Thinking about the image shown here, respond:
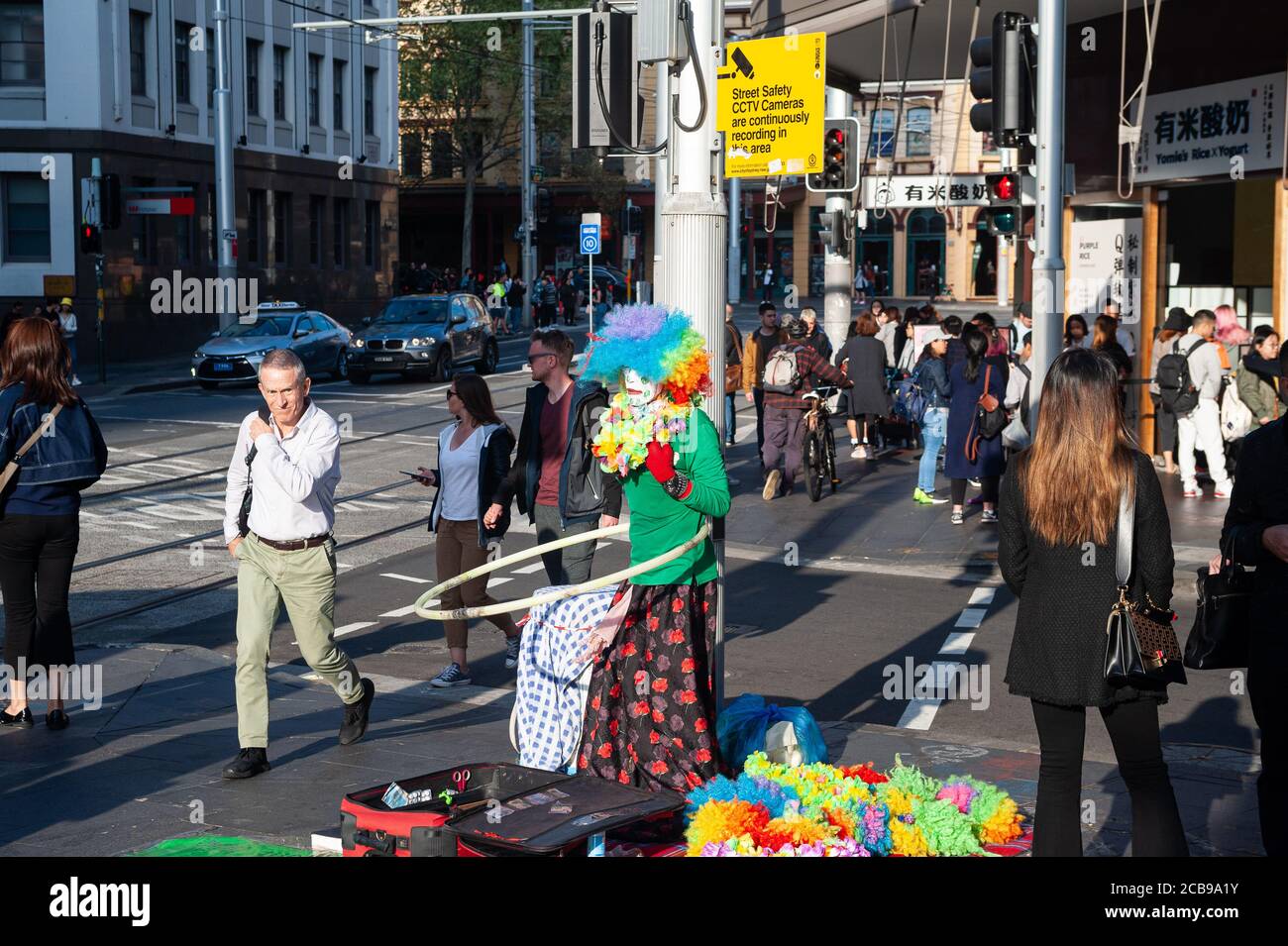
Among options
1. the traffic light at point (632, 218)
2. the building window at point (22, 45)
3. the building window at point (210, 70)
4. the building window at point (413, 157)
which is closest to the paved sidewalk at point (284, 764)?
the building window at point (22, 45)

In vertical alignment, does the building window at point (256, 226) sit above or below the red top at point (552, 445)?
above

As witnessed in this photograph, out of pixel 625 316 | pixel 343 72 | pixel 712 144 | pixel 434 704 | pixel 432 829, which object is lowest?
pixel 434 704

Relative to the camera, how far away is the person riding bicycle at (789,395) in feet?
54.0

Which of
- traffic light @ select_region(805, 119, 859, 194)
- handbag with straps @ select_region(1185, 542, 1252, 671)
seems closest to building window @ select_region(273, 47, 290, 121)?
traffic light @ select_region(805, 119, 859, 194)

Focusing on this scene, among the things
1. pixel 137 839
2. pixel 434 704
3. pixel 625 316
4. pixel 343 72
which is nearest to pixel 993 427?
A: pixel 434 704

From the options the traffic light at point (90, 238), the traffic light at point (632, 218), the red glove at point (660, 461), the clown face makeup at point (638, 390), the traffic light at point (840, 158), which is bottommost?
the red glove at point (660, 461)

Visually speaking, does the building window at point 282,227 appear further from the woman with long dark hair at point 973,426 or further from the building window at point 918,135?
the woman with long dark hair at point 973,426

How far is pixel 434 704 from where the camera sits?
28.3 feet

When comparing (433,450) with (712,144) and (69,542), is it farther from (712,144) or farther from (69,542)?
(712,144)

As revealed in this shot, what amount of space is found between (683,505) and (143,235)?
34890mm

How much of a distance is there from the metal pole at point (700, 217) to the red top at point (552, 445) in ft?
7.24

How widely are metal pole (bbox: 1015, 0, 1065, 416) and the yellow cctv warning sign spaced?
4.31 m
